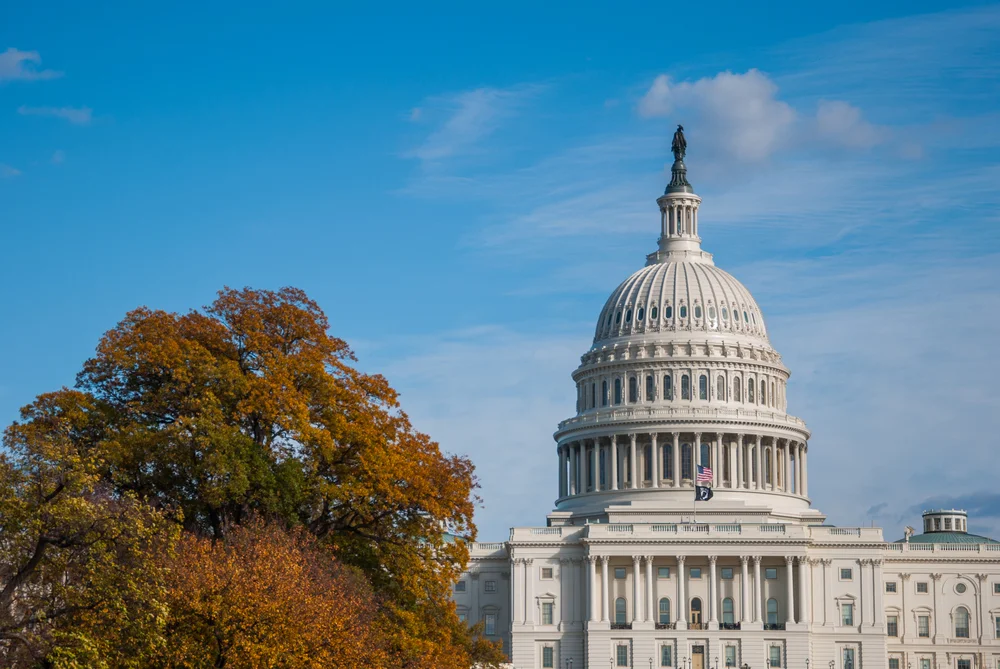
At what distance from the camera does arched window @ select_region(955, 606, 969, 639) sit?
17600 centimetres

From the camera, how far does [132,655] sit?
63.3m

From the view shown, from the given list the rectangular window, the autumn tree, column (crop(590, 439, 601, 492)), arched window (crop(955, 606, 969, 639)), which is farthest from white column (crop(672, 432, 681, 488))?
the autumn tree

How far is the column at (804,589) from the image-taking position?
552 feet

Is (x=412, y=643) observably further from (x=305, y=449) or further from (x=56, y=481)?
(x=56, y=481)

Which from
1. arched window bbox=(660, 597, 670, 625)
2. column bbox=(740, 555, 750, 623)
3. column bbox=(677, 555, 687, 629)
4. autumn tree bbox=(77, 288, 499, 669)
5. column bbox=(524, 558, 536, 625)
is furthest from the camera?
column bbox=(524, 558, 536, 625)

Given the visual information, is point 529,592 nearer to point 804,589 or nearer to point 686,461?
point 804,589

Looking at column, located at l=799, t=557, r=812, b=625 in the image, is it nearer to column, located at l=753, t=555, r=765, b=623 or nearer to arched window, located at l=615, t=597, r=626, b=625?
column, located at l=753, t=555, r=765, b=623

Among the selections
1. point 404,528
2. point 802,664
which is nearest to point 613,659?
point 802,664

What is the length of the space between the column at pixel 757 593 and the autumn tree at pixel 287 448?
3130 inches

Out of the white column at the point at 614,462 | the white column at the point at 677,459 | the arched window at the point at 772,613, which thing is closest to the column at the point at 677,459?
the white column at the point at 677,459

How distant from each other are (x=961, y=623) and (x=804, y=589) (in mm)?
16869

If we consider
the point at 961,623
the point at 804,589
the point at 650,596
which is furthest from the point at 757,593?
the point at 961,623

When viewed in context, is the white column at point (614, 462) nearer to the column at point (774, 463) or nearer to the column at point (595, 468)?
the column at point (595, 468)

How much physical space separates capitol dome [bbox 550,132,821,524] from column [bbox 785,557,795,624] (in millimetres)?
13692
